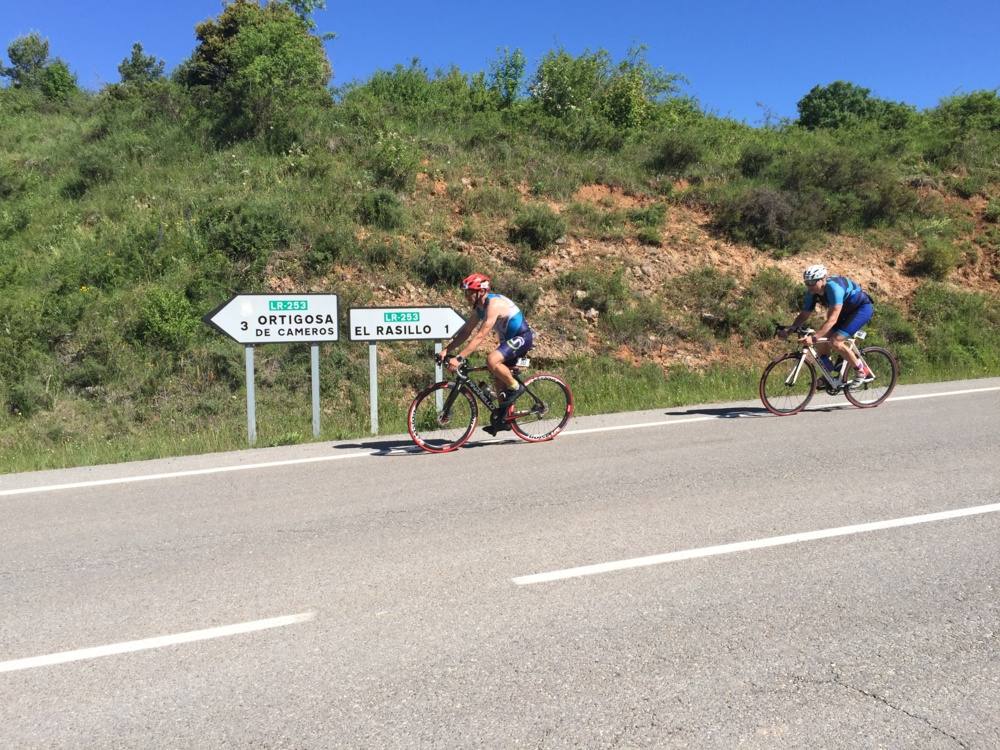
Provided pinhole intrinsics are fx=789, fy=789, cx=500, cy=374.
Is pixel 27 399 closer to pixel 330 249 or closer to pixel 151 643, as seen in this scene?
pixel 330 249

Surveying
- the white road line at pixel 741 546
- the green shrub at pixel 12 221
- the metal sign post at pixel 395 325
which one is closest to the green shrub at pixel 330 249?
the metal sign post at pixel 395 325

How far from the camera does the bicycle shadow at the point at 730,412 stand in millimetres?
10420

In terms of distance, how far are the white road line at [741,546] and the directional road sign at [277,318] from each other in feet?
20.3

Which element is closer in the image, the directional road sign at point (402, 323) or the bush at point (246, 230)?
the directional road sign at point (402, 323)

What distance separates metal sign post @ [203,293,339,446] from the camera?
964cm

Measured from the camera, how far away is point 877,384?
1103cm

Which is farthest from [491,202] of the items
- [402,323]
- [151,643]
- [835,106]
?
[835,106]

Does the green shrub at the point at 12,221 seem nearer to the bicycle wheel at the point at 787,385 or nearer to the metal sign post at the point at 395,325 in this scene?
the metal sign post at the point at 395,325

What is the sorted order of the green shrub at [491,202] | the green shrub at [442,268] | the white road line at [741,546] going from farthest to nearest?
the green shrub at [491,202], the green shrub at [442,268], the white road line at [741,546]

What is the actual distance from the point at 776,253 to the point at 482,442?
11.4 m

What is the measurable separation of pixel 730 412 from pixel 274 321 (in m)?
6.12

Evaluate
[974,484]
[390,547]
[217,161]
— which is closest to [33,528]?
[390,547]

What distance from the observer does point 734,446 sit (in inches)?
332

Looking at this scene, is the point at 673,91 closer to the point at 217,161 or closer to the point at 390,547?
the point at 217,161
